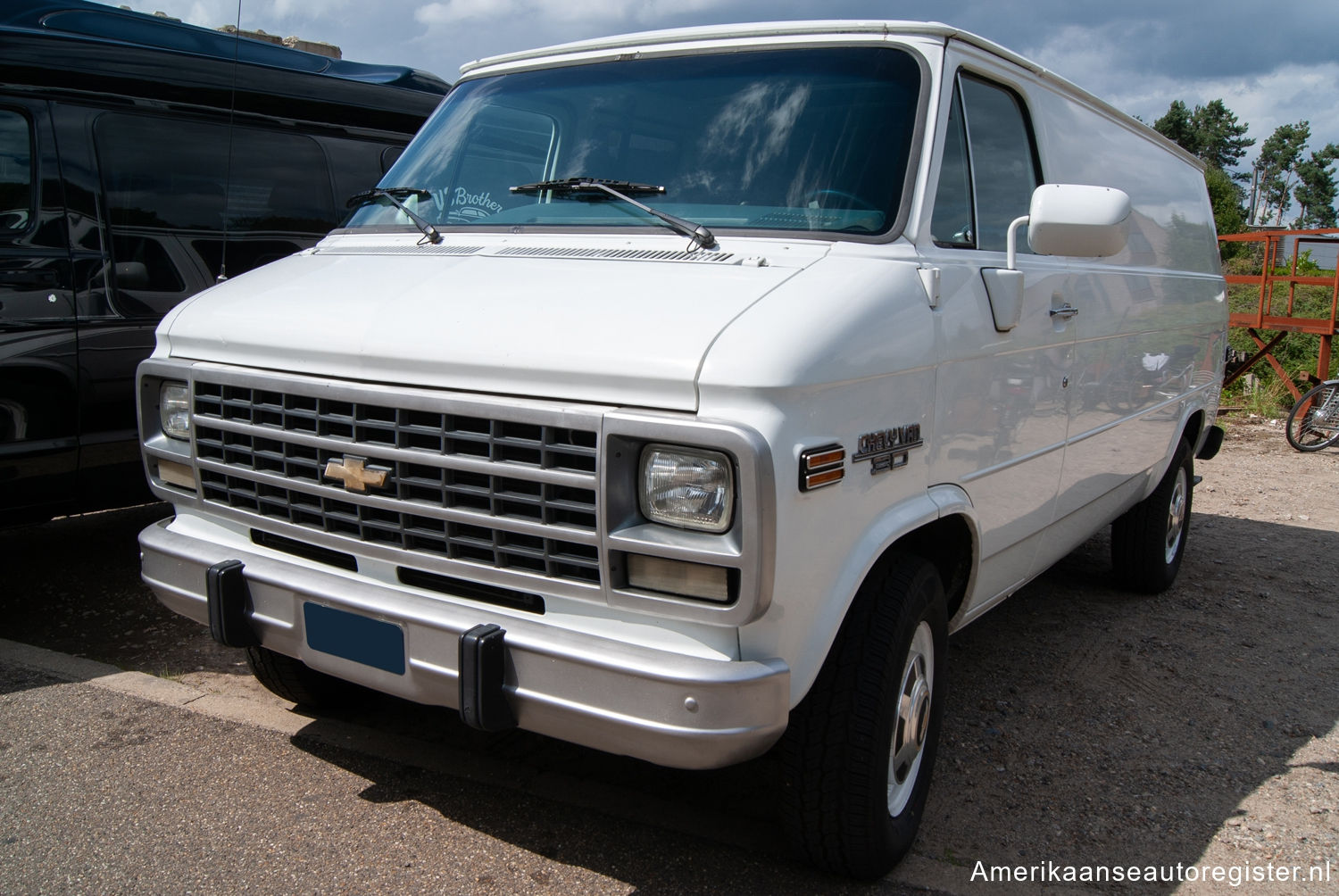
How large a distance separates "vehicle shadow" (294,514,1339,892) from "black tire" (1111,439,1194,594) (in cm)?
38

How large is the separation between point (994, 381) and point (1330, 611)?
11.0 feet

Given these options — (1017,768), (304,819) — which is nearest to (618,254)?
(304,819)

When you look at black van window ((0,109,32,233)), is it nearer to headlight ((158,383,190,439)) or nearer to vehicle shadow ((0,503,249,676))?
vehicle shadow ((0,503,249,676))

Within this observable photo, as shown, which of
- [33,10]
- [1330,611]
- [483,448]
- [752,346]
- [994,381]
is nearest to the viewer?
[752,346]

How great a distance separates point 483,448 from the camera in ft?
8.15

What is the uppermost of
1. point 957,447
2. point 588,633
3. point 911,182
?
→ point 911,182

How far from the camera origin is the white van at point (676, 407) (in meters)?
2.25

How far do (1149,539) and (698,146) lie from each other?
347 cm

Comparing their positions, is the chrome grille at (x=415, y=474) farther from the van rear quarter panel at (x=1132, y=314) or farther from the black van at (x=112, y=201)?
the van rear quarter panel at (x=1132, y=314)

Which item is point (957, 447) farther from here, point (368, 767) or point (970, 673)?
point (368, 767)

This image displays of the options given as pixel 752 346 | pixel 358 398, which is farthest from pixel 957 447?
pixel 358 398

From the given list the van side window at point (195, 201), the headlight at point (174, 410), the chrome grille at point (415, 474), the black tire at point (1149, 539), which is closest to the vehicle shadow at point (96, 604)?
the van side window at point (195, 201)

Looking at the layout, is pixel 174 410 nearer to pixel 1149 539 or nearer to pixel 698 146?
pixel 698 146

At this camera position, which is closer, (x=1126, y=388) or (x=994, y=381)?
(x=994, y=381)
